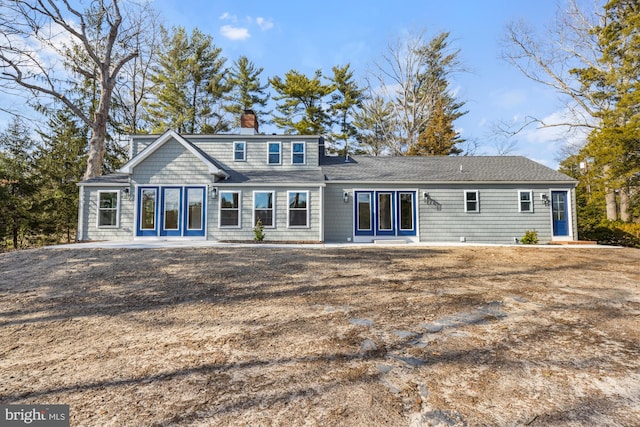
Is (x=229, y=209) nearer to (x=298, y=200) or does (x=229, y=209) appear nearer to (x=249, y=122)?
(x=298, y=200)

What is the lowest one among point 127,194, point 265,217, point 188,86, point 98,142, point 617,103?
point 265,217

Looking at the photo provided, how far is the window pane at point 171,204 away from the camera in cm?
1174

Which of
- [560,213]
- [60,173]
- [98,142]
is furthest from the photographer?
[60,173]

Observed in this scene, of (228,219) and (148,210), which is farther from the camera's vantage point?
(228,219)

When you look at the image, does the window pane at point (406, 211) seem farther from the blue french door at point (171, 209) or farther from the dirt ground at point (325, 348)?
the blue french door at point (171, 209)

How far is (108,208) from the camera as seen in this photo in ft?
39.2

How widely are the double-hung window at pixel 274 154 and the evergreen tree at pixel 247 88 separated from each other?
40.8 feet

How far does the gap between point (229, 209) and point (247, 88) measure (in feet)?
55.5

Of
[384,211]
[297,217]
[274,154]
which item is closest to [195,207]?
[297,217]

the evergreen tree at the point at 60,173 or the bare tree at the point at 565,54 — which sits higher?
the bare tree at the point at 565,54

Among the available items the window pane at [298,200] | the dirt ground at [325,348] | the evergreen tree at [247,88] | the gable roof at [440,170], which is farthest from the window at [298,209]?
the evergreen tree at [247,88]

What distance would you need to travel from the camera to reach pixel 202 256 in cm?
743

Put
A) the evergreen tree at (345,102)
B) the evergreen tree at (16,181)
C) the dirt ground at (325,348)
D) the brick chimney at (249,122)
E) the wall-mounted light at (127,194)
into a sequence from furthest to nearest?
1. the evergreen tree at (345,102)
2. the brick chimney at (249,122)
3. the evergreen tree at (16,181)
4. the wall-mounted light at (127,194)
5. the dirt ground at (325,348)

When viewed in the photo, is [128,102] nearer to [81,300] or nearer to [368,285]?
[81,300]
